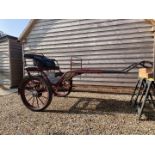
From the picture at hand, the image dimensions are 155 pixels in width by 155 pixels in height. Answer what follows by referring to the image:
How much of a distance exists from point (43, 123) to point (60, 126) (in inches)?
16.0

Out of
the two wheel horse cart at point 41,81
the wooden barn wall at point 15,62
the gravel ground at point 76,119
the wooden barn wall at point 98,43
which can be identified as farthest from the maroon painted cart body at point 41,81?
the wooden barn wall at point 15,62

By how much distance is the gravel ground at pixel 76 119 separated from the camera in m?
3.84

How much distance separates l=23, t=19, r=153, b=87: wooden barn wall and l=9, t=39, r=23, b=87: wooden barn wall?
1.77 meters

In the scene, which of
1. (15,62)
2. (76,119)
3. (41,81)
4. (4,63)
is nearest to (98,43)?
(41,81)

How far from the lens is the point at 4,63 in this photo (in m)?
10.2

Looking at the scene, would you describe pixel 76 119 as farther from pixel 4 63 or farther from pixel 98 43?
pixel 4 63

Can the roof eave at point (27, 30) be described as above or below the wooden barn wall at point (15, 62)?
above

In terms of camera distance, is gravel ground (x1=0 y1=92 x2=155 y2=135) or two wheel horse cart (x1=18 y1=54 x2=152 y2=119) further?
two wheel horse cart (x1=18 y1=54 x2=152 y2=119)

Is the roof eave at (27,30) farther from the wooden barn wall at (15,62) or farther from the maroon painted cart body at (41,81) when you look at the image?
the maroon painted cart body at (41,81)

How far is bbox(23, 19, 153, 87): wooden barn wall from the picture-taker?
22.4 feet

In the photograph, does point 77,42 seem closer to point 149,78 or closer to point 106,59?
point 106,59

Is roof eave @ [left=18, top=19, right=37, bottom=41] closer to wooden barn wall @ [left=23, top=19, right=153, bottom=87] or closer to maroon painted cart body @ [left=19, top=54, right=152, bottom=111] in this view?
wooden barn wall @ [left=23, top=19, right=153, bottom=87]

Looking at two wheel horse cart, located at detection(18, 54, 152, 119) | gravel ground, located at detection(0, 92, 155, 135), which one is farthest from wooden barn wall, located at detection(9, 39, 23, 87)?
two wheel horse cart, located at detection(18, 54, 152, 119)

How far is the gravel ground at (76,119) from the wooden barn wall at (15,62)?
4187 millimetres
